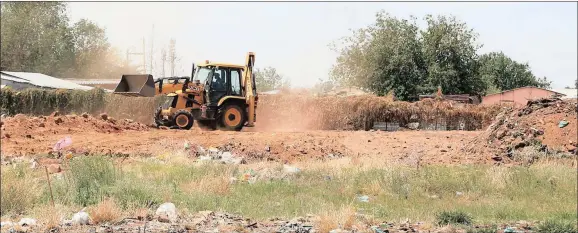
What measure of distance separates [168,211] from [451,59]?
3380cm

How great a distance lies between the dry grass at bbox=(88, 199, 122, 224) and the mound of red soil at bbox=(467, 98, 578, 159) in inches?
449

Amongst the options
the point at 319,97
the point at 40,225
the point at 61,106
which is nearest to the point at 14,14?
the point at 61,106

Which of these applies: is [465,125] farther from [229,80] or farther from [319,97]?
[229,80]

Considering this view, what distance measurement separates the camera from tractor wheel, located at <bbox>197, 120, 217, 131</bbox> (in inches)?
846

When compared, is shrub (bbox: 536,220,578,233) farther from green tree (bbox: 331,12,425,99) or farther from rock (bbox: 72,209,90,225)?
green tree (bbox: 331,12,425,99)

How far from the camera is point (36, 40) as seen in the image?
34844 mm

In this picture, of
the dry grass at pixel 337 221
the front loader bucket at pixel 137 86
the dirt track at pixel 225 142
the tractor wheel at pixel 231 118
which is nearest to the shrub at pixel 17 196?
the dry grass at pixel 337 221

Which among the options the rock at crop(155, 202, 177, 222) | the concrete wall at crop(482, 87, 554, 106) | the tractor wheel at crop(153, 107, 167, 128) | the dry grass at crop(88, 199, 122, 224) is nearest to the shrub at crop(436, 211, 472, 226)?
the rock at crop(155, 202, 177, 222)

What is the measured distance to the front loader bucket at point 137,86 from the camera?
2122cm

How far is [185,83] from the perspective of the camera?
2067 cm

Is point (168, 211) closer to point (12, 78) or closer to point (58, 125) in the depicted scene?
point (58, 125)

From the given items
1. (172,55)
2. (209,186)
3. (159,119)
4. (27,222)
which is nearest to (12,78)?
(172,55)

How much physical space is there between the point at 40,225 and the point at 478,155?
39.8ft

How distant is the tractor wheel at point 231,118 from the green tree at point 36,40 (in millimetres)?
17690
